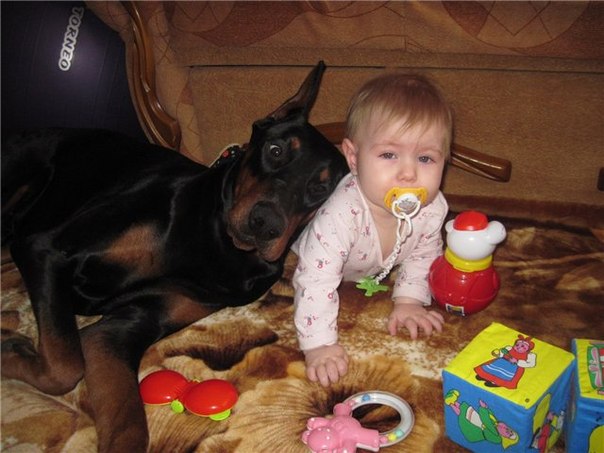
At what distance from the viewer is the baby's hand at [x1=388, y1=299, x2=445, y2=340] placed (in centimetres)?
199

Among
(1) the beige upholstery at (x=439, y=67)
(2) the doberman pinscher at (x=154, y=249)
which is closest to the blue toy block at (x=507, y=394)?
(2) the doberman pinscher at (x=154, y=249)

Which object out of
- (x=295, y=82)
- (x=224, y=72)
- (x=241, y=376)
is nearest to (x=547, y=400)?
(x=241, y=376)

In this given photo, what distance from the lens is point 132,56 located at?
2.62m

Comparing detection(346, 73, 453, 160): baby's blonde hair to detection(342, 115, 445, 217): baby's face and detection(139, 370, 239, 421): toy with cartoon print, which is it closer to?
detection(342, 115, 445, 217): baby's face

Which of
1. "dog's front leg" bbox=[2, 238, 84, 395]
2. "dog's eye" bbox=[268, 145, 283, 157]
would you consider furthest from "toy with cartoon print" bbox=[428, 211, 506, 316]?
"dog's front leg" bbox=[2, 238, 84, 395]

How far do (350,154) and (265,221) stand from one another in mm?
384

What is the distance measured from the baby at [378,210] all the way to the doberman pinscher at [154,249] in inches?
4.5

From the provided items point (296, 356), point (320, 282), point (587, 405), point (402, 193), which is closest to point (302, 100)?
point (402, 193)

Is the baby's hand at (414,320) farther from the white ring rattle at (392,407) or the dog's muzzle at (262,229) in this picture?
the dog's muzzle at (262,229)

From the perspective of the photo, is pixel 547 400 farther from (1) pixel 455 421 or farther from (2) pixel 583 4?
(2) pixel 583 4

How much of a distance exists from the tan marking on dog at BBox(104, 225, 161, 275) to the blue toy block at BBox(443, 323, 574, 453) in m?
1.02

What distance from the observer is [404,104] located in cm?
181

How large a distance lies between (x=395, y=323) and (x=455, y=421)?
50 cm

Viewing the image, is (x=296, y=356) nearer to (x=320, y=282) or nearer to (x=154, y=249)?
(x=320, y=282)
